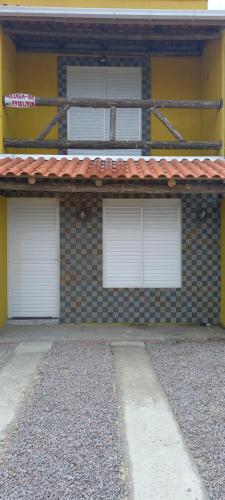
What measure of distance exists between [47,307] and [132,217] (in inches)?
105

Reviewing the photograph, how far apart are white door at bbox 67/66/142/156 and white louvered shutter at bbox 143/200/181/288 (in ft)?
5.32

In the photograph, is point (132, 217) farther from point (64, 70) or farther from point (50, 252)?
point (64, 70)

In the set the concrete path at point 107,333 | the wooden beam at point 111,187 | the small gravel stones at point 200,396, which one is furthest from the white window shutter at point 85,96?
the small gravel stones at point 200,396

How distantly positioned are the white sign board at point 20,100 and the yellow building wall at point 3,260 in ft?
6.33

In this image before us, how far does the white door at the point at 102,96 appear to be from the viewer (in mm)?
10141

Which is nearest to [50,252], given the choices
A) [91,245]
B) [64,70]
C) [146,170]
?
[91,245]

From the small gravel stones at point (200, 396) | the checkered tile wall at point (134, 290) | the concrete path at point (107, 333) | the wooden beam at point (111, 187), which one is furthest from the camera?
the checkered tile wall at point (134, 290)

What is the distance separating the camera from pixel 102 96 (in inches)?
401

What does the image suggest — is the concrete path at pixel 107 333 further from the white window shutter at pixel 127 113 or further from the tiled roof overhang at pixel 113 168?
the white window shutter at pixel 127 113

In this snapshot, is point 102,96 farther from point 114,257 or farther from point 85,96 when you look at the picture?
point 114,257

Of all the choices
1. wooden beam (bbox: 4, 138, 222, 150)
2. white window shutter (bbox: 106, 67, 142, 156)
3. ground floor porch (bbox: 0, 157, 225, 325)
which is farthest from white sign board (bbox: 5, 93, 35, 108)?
white window shutter (bbox: 106, 67, 142, 156)

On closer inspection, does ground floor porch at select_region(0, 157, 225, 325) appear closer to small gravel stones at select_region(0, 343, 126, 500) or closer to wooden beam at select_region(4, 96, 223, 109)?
wooden beam at select_region(4, 96, 223, 109)

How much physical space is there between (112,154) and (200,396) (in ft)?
21.0

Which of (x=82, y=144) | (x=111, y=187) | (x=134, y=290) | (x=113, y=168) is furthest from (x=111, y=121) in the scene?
(x=134, y=290)
